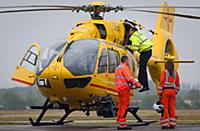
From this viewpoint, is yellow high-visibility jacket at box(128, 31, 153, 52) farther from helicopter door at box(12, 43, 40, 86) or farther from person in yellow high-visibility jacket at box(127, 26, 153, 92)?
helicopter door at box(12, 43, 40, 86)

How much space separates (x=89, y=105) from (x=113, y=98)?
2.62ft

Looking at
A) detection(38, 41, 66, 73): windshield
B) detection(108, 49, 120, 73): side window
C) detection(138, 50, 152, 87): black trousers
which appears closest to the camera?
detection(38, 41, 66, 73): windshield

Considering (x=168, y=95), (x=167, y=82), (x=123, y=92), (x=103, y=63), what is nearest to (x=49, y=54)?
(x=103, y=63)

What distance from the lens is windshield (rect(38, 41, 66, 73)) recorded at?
16.0m

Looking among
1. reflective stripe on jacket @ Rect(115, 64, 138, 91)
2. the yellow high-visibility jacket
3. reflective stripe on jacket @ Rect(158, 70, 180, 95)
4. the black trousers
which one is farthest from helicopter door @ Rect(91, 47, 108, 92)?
the black trousers

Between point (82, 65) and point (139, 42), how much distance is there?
8.87ft

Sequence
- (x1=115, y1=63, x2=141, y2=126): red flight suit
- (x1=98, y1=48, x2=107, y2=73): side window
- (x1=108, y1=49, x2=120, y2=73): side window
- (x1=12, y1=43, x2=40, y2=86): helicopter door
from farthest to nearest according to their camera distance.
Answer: (x1=12, y1=43, x2=40, y2=86): helicopter door, (x1=108, y1=49, x2=120, y2=73): side window, (x1=98, y1=48, x2=107, y2=73): side window, (x1=115, y1=63, x2=141, y2=126): red flight suit

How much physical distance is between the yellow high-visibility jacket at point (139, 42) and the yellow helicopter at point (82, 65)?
33cm

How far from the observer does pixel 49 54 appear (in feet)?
53.7

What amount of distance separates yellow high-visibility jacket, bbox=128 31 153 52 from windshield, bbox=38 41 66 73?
2477 mm

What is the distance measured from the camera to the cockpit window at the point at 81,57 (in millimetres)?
15766

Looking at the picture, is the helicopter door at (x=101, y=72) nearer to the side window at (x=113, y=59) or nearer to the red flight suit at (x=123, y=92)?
the side window at (x=113, y=59)

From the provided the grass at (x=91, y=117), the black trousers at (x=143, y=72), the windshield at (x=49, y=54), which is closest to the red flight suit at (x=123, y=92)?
the windshield at (x=49, y=54)

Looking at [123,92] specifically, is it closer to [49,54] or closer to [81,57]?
[81,57]
